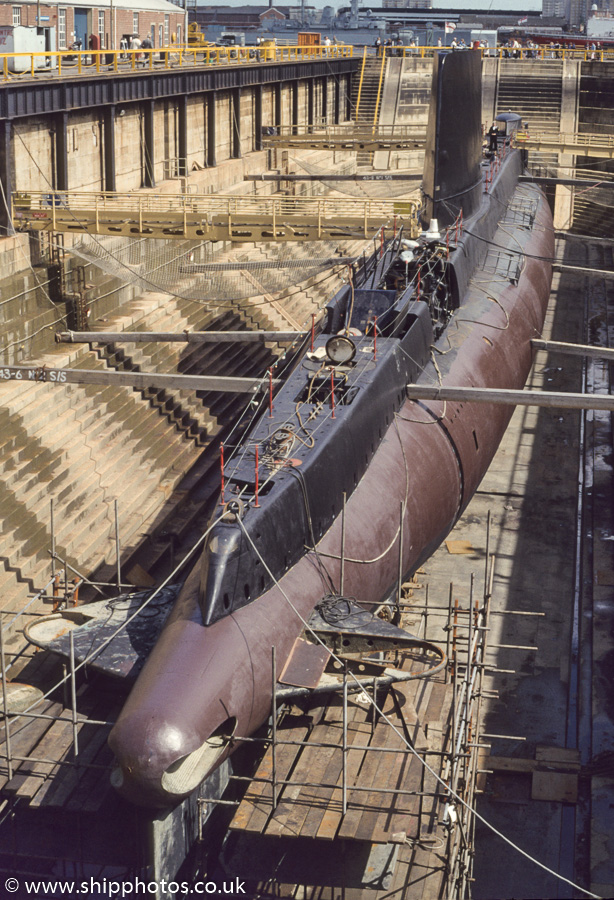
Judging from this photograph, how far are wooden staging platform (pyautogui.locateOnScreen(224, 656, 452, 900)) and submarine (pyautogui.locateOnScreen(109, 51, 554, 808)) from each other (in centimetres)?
86

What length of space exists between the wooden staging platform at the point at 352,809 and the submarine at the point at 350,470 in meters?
0.86

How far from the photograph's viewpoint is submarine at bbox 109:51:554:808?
13719 mm

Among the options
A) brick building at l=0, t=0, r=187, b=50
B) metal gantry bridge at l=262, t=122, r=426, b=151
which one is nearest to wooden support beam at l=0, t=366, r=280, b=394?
brick building at l=0, t=0, r=187, b=50

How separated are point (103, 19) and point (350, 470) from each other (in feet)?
178

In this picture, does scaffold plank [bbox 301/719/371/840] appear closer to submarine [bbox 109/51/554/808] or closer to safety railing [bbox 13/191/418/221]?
submarine [bbox 109/51/554/808]

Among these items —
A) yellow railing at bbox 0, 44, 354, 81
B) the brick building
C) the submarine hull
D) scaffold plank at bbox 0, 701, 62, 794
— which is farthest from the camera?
the brick building

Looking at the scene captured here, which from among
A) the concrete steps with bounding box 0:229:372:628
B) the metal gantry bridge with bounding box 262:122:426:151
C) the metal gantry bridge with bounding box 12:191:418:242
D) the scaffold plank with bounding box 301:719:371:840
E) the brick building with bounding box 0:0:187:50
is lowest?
the scaffold plank with bounding box 301:719:371:840

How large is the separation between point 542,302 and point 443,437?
14360 mm

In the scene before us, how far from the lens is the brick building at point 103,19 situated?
54.1 m

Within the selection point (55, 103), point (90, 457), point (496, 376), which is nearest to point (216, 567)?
point (90, 457)

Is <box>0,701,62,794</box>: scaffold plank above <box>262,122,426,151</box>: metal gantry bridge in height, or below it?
below

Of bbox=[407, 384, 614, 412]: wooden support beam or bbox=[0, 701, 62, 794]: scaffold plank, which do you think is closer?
bbox=[0, 701, 62, 794]: scaffold plank

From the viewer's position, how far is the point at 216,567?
14750mm

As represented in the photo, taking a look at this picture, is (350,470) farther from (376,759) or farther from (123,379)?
(376,759)
